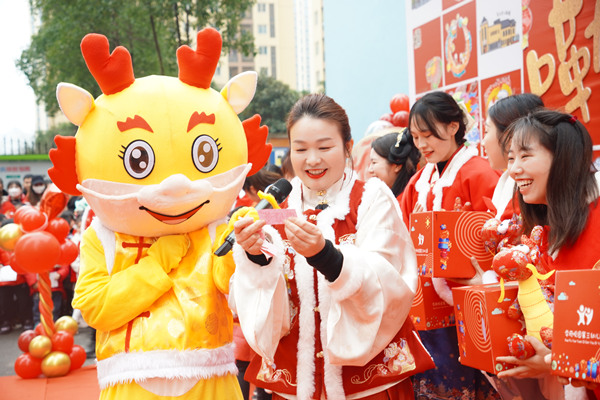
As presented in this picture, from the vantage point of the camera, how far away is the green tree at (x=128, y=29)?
54.0 feet

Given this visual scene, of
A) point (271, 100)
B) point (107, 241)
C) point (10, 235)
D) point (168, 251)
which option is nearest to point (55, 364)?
point (10, 235)

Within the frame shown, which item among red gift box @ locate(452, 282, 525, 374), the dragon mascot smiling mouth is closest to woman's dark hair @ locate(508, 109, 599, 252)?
red gift box @ locate(452, 282, 525, 374)

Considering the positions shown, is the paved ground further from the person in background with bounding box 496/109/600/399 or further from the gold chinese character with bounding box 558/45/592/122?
the person in background with bounding box 496/109/600/399

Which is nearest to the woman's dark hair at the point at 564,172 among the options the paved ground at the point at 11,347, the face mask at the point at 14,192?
the paved ground at the point at 11,347

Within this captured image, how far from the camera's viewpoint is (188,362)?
2537 millimetres

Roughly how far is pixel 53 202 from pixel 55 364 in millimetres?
1498

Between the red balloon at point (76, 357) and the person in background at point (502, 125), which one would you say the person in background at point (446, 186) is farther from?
the red balloon at point (76, 357)

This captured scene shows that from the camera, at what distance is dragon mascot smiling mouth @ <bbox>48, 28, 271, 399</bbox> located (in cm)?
253

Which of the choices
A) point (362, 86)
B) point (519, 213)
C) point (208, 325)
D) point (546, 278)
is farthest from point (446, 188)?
point (362, 86)

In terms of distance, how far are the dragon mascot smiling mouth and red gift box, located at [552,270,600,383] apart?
1.30m

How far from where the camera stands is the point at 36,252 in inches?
211

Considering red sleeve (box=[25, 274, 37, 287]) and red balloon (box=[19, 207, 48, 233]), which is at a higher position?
red balloon (box=[19, 207, 48, 233])

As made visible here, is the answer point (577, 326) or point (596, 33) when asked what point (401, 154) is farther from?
point (577, 326)

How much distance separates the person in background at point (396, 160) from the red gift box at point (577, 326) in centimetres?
227
